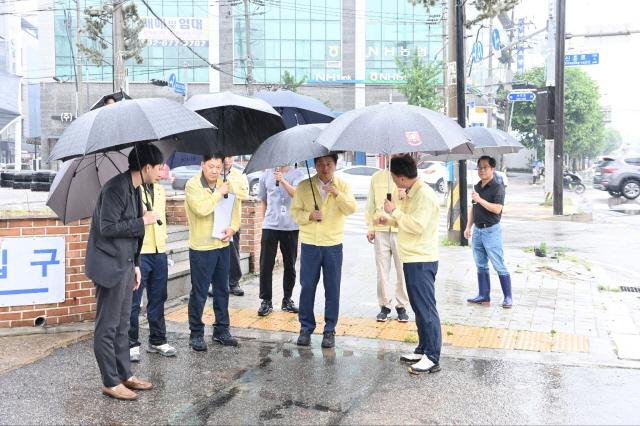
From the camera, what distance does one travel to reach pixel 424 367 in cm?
530

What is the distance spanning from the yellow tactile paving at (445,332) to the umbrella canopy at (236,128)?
1803 millimetres

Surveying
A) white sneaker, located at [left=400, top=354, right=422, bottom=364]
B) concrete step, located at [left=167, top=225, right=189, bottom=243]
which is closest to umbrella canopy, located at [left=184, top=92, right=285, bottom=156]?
white sneaker, located at [left=400, top=354, right=422, bottom=364]

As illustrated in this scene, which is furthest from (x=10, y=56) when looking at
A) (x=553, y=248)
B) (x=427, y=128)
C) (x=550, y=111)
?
(x=427, y=128)

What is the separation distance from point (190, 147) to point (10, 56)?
253 ft

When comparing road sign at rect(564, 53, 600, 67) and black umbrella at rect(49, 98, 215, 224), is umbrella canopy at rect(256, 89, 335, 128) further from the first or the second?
road sign at rect(564, 53, 600, 67)

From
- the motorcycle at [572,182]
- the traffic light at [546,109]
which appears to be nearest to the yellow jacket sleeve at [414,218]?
the traffic light at [546,109]

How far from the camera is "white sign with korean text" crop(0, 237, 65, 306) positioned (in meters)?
6.16

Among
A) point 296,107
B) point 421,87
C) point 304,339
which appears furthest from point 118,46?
point 421,87

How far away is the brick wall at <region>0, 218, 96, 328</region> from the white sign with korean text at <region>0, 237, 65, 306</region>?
5 cm

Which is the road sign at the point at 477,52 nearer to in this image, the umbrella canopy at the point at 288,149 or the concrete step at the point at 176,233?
the concrete step at the point at 176,233

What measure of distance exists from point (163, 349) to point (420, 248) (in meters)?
2.37

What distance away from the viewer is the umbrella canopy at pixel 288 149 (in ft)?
18.3

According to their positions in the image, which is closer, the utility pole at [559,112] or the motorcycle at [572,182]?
the utility pole at [559,112]

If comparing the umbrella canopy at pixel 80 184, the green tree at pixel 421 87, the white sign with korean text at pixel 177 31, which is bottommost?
the umbrella canopy at pixel 80 184
